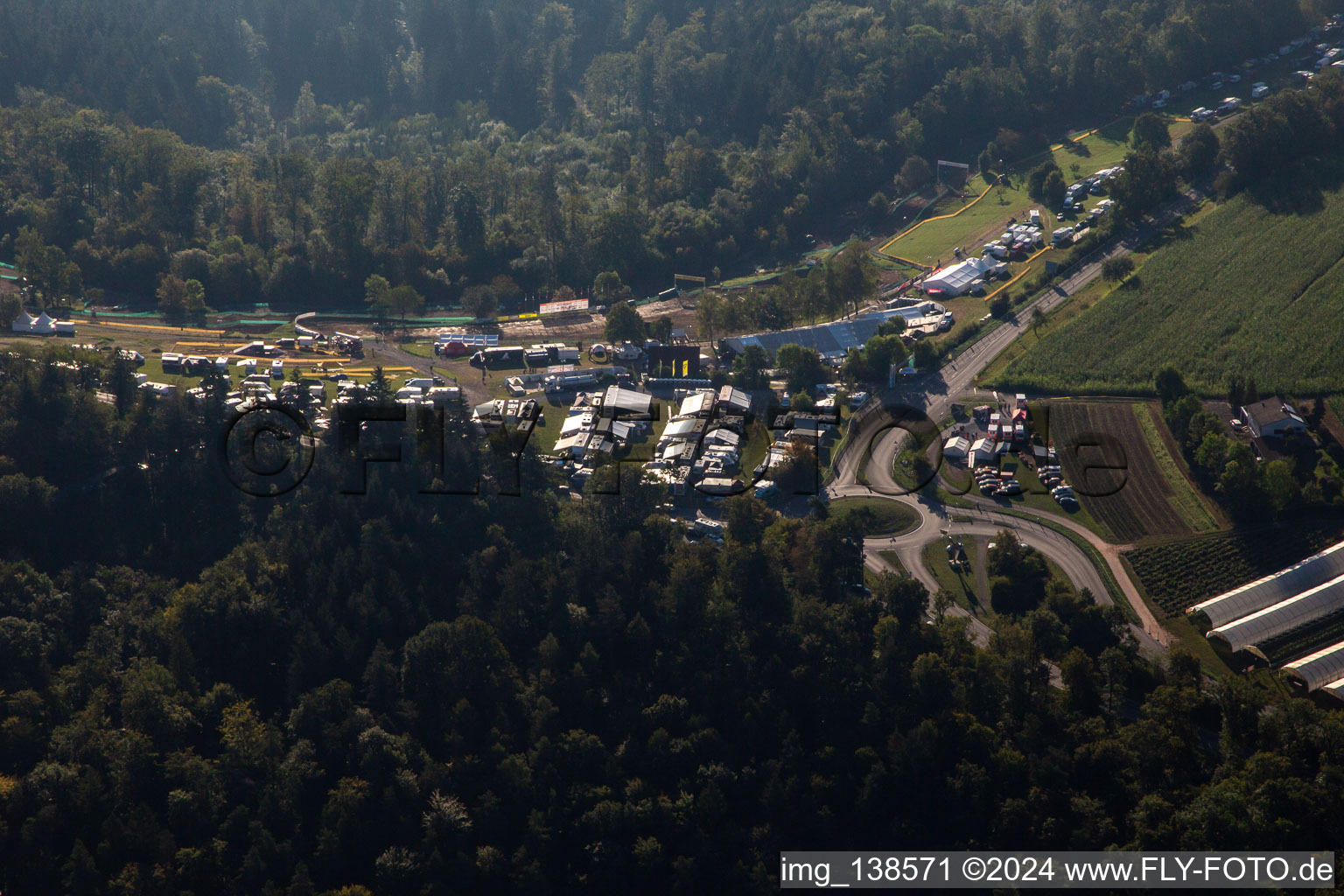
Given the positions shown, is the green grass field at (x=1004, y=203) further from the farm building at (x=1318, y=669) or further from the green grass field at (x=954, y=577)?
the farm building at (x=1318, y=669)

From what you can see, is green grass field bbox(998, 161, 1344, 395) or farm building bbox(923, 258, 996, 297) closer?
green grass field bbox(998, 161, 1344, 395)

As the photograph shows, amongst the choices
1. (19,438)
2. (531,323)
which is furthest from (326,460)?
(531,323)

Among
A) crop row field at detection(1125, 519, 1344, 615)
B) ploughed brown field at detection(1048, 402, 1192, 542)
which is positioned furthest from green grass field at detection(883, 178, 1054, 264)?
crop row field at detection(1125, 519, 1344, 615)

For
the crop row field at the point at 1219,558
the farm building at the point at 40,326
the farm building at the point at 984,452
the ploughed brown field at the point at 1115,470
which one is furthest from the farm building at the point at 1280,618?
the farm building at the point at 40,326

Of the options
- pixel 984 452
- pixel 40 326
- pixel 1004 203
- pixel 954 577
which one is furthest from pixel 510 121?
pixel 954 577

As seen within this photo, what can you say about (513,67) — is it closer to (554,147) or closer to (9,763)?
(554,147)

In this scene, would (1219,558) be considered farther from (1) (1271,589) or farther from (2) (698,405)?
(2) (698,405)

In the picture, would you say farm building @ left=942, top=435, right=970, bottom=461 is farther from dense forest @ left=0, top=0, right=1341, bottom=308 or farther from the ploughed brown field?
dense forest @ left=0, top=0, right=1341, bottom=308
